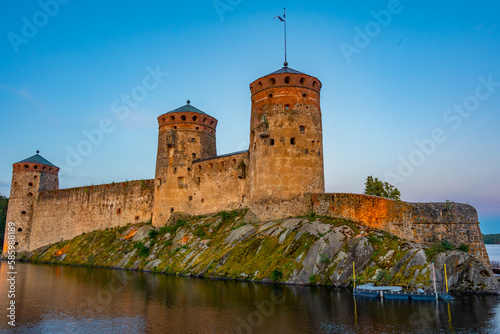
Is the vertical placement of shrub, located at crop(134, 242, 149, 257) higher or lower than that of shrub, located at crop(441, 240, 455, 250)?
lower

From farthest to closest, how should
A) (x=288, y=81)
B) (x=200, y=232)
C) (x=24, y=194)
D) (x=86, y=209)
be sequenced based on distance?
1. (x=24, y=194)
2. (x=86, y=209)
3. (x=200, y=232)
4. (x=288, y=81)

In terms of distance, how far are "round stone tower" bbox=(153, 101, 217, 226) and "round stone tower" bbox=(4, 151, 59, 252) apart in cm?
2386

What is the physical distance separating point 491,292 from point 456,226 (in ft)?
17.1

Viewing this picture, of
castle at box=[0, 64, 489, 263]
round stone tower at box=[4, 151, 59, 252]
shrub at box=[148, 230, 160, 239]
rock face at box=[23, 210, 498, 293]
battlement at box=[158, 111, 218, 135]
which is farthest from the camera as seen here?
round stone tower at box=[4, 151, 59, 252]

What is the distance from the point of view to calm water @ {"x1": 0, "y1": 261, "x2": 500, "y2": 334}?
14000mm

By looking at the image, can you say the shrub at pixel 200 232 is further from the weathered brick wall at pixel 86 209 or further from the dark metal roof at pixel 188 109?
the dark metal roof at pixel 188 109

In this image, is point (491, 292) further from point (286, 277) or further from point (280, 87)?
point (280, 87)

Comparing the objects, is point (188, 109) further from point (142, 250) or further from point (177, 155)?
point (142, 250)

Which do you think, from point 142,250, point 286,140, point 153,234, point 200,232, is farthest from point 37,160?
point 286,140

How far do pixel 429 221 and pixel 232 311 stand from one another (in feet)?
49.6

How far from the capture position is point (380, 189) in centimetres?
3975

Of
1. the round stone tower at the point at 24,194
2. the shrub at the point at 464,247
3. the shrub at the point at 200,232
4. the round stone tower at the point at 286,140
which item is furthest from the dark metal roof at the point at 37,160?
the shrub at the point at 464,247

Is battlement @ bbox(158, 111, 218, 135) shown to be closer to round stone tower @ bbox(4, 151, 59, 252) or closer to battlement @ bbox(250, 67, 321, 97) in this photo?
battlement @ bbox(250, 67, 321, 97)

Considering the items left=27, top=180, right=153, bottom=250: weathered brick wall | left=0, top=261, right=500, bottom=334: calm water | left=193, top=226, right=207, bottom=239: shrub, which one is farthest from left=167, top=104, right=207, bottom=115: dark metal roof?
left=0, top=261, right=500, bottom=334: calm water
